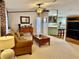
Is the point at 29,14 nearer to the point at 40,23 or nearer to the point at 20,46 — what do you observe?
the point at 40,23

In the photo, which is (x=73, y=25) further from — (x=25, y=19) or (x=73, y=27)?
(x=25, y=19)

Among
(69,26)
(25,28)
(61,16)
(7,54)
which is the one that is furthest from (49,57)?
(61,16)

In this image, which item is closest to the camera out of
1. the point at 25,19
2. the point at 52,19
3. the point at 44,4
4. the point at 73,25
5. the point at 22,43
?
the point at 22,43

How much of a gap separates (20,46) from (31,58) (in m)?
0.62

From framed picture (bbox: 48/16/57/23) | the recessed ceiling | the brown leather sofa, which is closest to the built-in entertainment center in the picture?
the recessed ceiling

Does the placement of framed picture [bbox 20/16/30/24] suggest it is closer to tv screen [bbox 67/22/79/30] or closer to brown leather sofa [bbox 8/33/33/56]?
tv screen [bbox 67/22/79/30]

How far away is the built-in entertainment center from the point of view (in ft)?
20.6

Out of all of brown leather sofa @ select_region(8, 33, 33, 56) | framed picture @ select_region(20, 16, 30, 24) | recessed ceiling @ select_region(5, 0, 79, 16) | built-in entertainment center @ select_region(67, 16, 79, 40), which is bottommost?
brown leather sofa @ select_region(8, 33, 33, 56)

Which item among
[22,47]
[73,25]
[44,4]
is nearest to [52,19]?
[44,4]

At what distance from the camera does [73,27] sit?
6.57 meters

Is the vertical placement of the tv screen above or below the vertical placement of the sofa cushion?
above

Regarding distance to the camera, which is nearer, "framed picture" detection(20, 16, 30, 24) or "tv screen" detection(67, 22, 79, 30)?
"tv screen" detection(67, 22, 79, 30)

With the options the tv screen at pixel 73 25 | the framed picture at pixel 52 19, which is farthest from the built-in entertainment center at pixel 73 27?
the framed picture at pixel 52 19

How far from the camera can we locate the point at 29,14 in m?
10.3
